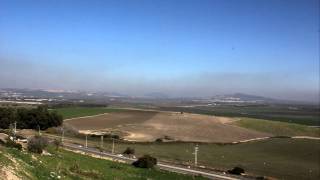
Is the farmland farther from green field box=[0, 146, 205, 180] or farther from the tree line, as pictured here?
green field box=[0, 146, 205, 180]

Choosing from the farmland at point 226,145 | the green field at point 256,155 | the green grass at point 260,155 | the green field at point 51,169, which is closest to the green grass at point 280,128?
the farmland at point 226,145

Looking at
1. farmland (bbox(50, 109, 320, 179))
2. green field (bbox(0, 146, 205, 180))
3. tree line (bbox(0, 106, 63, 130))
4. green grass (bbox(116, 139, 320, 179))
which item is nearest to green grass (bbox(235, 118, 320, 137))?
farmland (bbox(50, 109, 320, 179))

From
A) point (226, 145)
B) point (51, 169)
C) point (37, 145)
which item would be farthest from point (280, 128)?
point (51, 169)

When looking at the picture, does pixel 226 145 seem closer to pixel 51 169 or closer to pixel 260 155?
pixel 260 155

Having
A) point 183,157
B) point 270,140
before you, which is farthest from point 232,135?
point 183,157

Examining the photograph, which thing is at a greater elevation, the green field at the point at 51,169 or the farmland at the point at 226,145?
the green field at the point at 51,169

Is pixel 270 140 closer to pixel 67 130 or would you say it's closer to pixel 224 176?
pixel 67 130

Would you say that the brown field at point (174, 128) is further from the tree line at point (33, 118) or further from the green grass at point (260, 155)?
the green grass at point (260, 155)

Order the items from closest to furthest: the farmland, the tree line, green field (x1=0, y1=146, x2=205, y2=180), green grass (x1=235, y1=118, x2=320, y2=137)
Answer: green field (x1=0, y1=146, x2=205, y2=180) → the farmland → the tree line → green grass (x1=235, y1=118, x2=320, y2=137)
